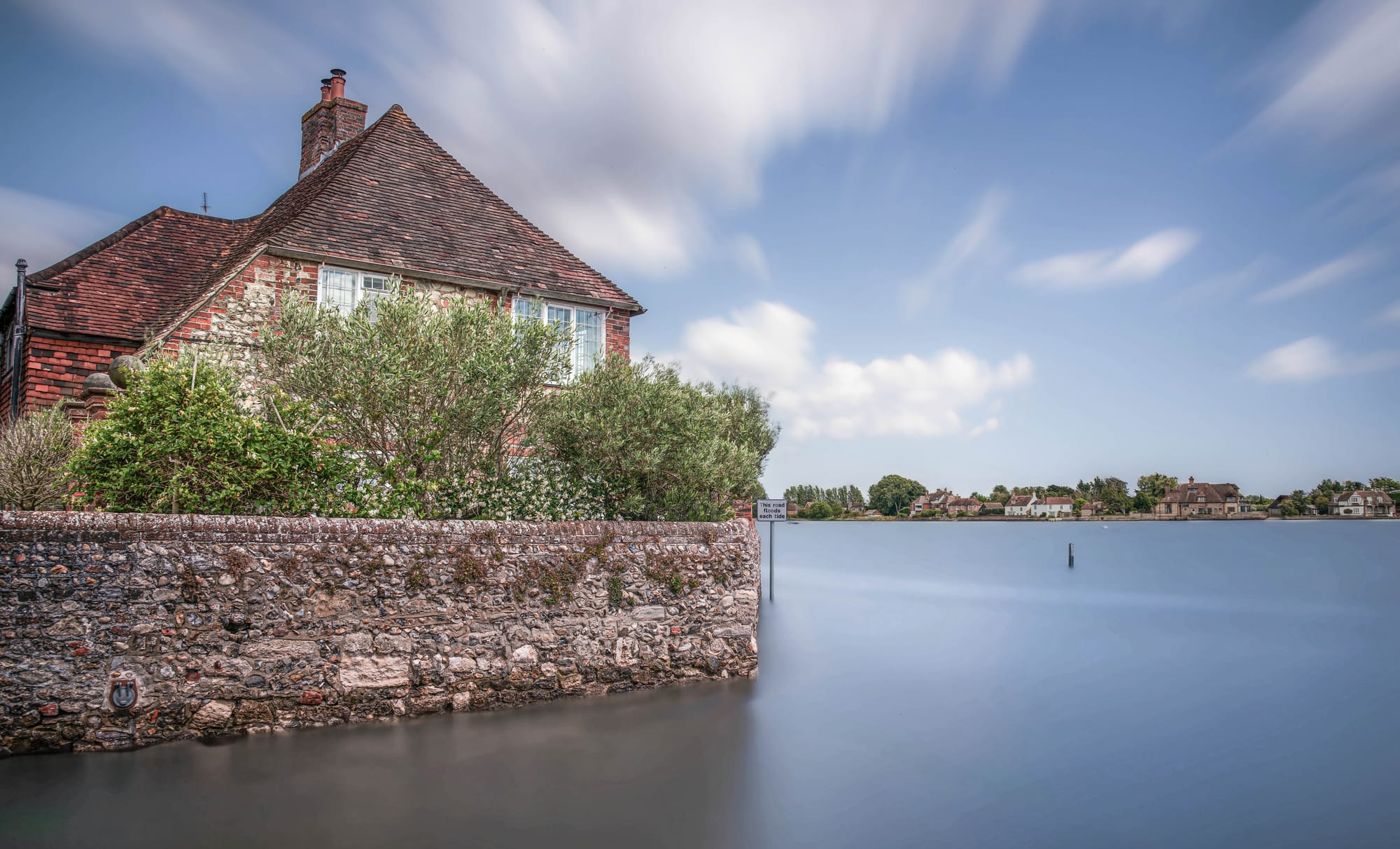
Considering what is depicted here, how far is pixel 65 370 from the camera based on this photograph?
15383mm

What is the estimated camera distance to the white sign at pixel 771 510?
78.2ft

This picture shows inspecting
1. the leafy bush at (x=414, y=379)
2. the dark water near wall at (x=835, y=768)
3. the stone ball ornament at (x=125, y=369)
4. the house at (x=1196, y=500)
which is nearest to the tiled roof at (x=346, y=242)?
the stone ball ornament at (x=125, y=369)

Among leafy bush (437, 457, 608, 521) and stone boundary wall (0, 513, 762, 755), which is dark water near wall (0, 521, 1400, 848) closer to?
stone boundary wall (0, 513, 762, 755)

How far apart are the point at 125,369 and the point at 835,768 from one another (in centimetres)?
1012

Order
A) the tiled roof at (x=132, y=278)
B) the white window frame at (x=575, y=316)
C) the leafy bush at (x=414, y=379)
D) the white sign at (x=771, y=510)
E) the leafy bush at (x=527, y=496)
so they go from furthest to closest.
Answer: the white sign at (x=771, y=510), the white window frame at (x=575, y=316), the tiled roof at (x=132, y=278), the leafy bush at (x=527, y=496), the leafy bush at (x=414, y=379)

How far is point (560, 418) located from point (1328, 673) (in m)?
19.2

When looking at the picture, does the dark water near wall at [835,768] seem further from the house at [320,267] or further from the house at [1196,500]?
the house at [1196,500]

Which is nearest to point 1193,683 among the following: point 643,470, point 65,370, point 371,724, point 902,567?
point 643,470

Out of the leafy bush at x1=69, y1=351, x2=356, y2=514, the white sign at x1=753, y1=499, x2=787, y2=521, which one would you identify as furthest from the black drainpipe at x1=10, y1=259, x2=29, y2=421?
the white sign at x1=753, y1=499, x2=787, y2=521

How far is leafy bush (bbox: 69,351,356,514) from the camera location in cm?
895

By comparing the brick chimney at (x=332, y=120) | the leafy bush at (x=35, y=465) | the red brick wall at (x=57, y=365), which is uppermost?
the brick chimney at (x=332, y=120)

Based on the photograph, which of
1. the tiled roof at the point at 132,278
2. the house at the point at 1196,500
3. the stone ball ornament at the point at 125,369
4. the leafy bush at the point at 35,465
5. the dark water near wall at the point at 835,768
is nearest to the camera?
the dark water near wall at the point at 835,768

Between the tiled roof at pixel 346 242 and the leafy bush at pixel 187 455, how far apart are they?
19.9ft

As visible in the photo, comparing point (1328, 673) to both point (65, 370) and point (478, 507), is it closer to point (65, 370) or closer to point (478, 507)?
point (478, 507)
